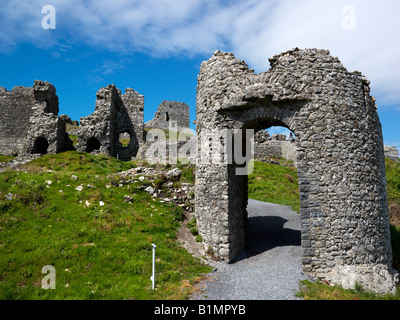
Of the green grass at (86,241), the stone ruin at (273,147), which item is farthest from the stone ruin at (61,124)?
the stone ruin at (273,147)

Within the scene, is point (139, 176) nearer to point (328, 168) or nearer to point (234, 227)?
point (234, 227)

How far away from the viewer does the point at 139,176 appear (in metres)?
18.6

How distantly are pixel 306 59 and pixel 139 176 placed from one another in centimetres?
1281

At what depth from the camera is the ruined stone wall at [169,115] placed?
178 ft

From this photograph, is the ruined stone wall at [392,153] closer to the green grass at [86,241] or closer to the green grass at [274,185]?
the green grass at [274,185]

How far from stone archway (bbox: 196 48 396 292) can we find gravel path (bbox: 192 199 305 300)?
85cm

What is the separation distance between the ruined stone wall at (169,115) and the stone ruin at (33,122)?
860 inches

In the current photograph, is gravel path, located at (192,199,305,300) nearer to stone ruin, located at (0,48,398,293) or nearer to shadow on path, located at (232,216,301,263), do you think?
shadow on path, located at (232,216,301,263)

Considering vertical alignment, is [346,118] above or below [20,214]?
above

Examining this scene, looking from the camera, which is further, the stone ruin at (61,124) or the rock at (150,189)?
the stone ruin at (61,124)

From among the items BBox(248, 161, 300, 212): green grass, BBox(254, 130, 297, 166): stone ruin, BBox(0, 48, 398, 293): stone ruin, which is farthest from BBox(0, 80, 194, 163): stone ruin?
BBox(0, 48, 398, 293): stone ruin

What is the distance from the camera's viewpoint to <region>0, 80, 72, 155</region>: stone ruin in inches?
1095

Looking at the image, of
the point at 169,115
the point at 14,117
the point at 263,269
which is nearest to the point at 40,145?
the point at 14,117
